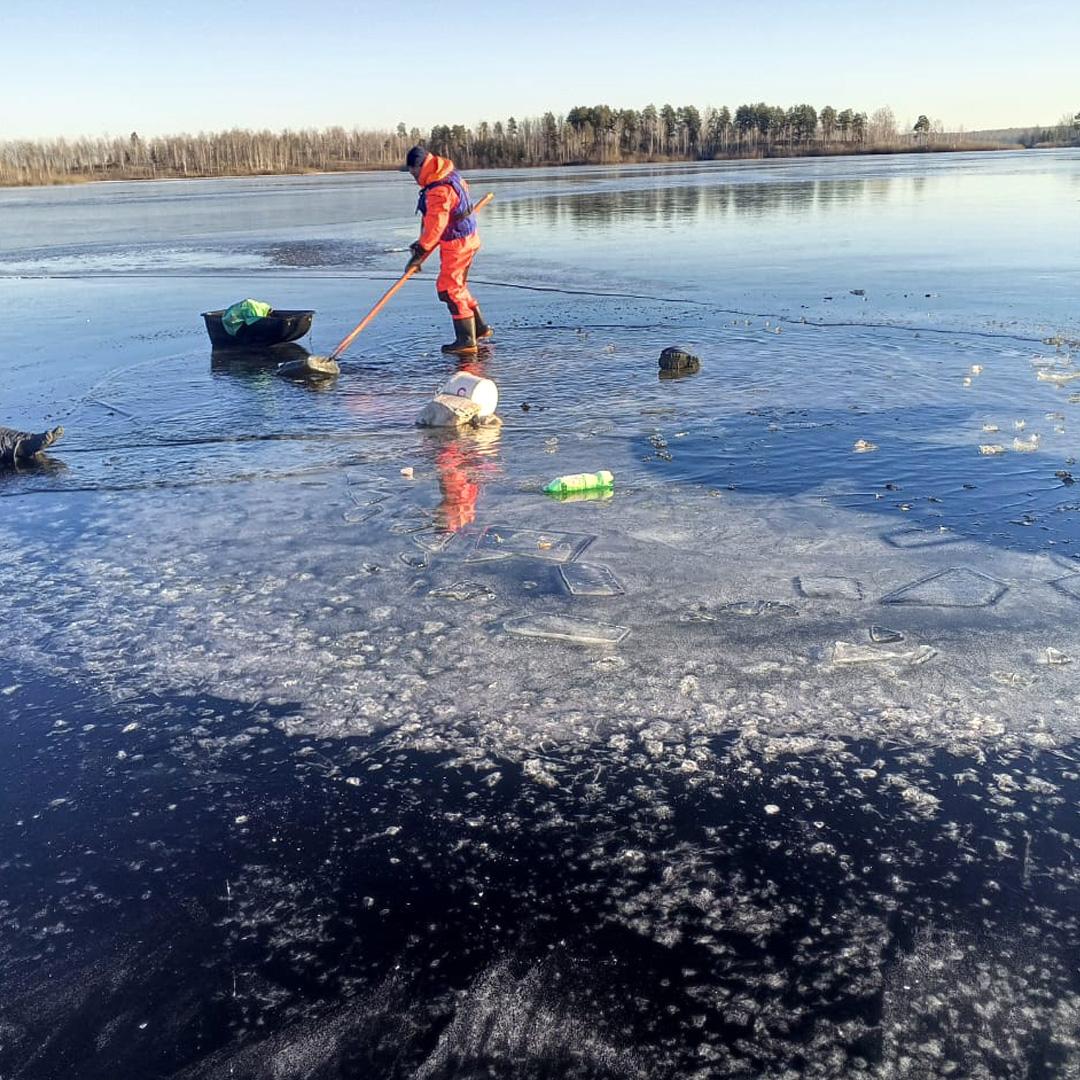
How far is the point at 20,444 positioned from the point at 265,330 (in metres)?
3.45

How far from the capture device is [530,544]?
4.68 m

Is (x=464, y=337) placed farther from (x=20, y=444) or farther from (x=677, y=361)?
(x=20, y=444)

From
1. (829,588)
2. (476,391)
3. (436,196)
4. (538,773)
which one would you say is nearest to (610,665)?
(538,773)

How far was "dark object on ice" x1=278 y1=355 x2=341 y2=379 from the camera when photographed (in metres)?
8.53

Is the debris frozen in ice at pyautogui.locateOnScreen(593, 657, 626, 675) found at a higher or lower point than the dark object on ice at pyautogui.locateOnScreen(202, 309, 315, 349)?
lower

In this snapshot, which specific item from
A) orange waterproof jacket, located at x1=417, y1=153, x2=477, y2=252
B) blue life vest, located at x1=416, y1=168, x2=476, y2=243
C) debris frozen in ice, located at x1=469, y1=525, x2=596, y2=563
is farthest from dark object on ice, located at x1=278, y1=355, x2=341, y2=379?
debris frozen in ice, located at x1=469, y1=525, x2=596, y2=563

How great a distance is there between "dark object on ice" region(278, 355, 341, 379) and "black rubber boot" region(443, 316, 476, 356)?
131 centimetres

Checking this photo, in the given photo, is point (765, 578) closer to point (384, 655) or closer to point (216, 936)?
point (384, 655)

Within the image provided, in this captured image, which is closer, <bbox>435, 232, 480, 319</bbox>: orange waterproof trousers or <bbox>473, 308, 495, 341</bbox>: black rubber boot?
<bbox>435, 232, 480, 319</bbox>: orange waterproof trousers

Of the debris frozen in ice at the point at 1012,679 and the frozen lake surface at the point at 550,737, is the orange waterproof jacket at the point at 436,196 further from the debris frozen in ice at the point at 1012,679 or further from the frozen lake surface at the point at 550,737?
the debris frozen in ice at the point at 1012,679

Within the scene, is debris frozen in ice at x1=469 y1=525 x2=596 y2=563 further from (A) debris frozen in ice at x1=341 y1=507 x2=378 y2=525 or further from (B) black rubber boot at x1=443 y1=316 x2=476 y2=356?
(B) black rubber boot at x1=443 y1=316 x2=476 y2=356

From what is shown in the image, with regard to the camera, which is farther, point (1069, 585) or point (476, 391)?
point (476, 391)

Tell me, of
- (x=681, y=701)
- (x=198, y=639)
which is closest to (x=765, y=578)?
(x=681, y=701)

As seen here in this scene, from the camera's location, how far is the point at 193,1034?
2.10 m
